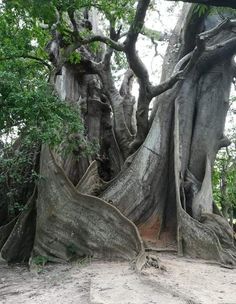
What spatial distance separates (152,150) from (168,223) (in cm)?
121

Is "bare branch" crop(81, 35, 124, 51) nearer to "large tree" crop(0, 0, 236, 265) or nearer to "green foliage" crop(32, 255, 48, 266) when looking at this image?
"large tree" crop(0, 0, 236, 265)

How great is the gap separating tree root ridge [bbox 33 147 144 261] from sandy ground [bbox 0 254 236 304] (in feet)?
0.81

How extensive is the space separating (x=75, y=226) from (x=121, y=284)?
6.64ft

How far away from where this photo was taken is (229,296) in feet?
13.0

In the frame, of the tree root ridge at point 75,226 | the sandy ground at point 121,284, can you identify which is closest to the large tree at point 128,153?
the tree root ridge at point 75,226

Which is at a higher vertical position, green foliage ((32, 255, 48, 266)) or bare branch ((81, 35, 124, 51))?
bare branch ((81, 35, 124, 51))

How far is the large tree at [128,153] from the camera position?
5.95m

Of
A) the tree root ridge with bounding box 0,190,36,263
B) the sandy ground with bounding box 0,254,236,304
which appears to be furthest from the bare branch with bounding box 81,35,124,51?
the sandy ground with bounding box 0,254,236,304

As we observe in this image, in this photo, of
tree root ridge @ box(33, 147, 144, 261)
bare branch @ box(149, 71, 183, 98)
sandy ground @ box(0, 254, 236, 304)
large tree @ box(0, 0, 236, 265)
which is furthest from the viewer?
bare branch @ box(149, 71, 183, 98)

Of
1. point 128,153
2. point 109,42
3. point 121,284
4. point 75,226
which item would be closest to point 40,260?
point 75,226

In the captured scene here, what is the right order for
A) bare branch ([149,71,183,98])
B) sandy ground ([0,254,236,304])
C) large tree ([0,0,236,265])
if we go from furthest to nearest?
bare branch ([149,71,183,98]) < large tree ([0,0,236,265]) < sandy ground ([0,254,236,304])

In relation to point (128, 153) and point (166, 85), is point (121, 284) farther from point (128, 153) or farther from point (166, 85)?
point (128, 153)

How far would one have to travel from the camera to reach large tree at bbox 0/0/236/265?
5.95m

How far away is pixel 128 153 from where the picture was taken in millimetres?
8109
